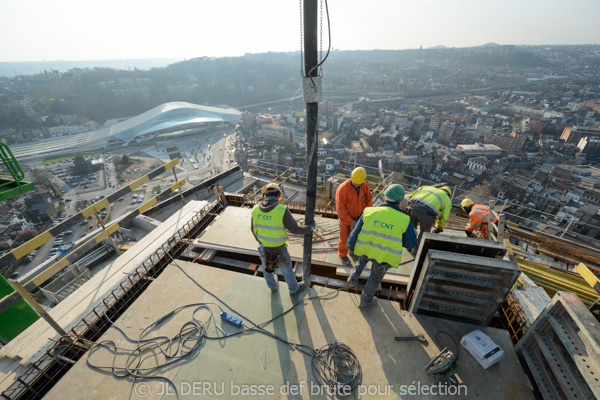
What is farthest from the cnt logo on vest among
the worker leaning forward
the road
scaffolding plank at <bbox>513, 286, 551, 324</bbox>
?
the road

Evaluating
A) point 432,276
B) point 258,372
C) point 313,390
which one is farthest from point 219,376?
point 432,276

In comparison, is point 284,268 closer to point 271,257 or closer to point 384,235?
point 271,257

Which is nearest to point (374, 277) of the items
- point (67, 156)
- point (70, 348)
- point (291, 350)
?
point (291, 350)

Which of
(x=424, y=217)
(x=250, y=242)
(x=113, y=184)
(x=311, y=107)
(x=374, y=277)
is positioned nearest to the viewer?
(x=311, y=107)

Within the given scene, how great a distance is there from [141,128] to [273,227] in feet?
232

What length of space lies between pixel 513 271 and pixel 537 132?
72930 millimetres

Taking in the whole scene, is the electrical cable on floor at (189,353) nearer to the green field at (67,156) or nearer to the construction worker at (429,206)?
the construction worker at (429,206)

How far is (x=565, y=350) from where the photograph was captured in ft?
8.98

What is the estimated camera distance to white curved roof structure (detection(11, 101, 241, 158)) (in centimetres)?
5731

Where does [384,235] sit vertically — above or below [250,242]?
above

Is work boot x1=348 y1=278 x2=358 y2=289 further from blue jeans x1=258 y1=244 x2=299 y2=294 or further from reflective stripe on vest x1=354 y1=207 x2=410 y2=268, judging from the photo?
blue jeans x1=258 y1=244 x2=299 y2=294

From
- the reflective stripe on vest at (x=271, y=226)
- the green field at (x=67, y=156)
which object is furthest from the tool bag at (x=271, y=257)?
the green field at (x=67, y=156)

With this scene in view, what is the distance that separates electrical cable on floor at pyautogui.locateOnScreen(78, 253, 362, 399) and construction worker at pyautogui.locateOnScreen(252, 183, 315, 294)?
2.70 ft

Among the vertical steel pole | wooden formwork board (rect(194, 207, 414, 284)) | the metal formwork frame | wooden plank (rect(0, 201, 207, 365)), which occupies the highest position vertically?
the vertical steel pole
